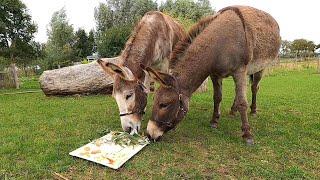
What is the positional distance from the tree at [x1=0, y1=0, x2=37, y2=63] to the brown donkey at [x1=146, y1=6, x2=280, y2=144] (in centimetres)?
1576

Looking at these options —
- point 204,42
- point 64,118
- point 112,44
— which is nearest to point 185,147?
point 204,42

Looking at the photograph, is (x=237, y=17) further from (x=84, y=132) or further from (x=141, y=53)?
(x=84, y=132)

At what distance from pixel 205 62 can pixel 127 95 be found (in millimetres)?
1292

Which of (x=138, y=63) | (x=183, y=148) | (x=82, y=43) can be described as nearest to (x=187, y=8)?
(x=82, y=43)

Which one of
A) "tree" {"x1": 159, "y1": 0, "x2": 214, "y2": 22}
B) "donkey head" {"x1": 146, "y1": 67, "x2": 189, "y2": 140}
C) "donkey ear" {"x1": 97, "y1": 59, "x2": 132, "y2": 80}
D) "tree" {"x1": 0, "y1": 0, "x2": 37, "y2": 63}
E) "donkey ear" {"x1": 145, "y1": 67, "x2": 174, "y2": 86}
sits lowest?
"donkey head" {"x1": 146, "y1": 67, "x2": 189, "y2": 140}

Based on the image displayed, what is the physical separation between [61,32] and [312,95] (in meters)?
37.7

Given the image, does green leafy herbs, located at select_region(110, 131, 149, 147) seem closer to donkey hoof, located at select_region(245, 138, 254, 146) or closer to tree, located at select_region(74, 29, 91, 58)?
donkey hoof, located at select_region(245, 138, 254, 146)

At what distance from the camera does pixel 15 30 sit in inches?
722

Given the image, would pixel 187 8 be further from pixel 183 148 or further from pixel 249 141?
pixel 183 148

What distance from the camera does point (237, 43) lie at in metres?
4.65

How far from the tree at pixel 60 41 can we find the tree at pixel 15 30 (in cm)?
1449

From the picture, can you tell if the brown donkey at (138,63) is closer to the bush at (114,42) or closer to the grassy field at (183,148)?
the grassy field at (183,148)

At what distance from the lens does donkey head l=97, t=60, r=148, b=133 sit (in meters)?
4.63

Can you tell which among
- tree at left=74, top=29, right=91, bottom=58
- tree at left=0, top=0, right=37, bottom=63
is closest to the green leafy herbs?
tree at left=0, top=0, right=37, bottom=63
